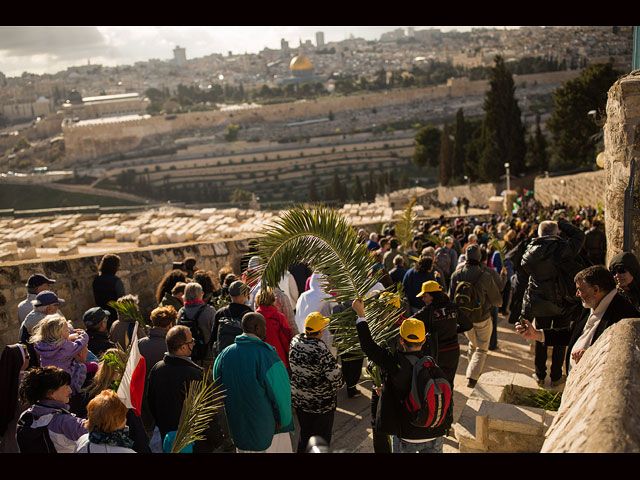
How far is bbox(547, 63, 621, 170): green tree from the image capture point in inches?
948

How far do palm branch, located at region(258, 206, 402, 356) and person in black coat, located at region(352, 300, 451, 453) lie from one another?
A: 447 millimetres

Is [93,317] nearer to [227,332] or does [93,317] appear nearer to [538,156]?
[227,332]

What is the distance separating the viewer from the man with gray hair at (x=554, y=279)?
361 centimetres

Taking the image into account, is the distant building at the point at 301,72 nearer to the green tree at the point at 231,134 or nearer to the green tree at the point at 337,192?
the green tree at the point at 231,134

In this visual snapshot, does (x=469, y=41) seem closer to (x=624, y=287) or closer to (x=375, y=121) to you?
(x=375, y=121)

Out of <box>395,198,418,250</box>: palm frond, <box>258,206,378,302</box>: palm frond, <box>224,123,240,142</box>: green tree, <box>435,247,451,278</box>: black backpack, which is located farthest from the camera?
<box>224,123,240,142</box>: green tree

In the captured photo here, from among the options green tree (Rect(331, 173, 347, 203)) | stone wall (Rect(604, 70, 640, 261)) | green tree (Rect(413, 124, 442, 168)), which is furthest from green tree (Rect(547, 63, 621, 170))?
stone wall (Rect(604, 70, 640, 261))

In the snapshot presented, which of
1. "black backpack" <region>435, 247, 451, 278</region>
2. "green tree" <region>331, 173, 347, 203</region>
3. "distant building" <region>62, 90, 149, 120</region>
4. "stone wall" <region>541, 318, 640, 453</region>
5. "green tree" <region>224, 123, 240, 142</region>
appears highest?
"distant building" <region>62, 90, 149, 120</region>

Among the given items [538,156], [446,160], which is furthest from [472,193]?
[446,160]

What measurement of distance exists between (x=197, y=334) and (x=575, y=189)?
16.9 meters

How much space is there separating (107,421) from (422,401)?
1.18 meters

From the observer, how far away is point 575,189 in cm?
1803

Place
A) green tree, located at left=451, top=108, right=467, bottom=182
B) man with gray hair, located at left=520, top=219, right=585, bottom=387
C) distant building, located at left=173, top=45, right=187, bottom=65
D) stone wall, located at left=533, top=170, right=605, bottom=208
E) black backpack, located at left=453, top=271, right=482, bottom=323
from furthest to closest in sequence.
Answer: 1. distant building, located at left=173, top=45, right=187, bottom=65
2. green tree, located at left=451, top=108, right=467, bottom=182
3. stone wall, located at left=533, top=170, right=605, bottom=208
4. black backpack, located at left=453, top=271, right=482, bottom=323
5. man with gray hair, located at left=520, top=219, right=585, bottom=387

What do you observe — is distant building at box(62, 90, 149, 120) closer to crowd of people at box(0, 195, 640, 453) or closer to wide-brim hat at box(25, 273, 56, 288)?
wide-brim hat at box(25, 273, 56, 288)
